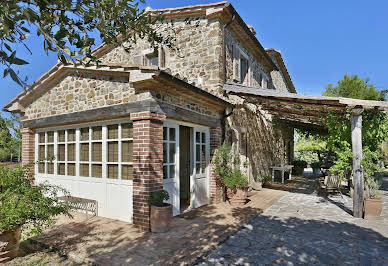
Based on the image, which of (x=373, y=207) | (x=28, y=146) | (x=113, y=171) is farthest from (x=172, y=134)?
(x=373, y=207)

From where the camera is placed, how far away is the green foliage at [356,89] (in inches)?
842

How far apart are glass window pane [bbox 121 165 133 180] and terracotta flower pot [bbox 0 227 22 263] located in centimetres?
223

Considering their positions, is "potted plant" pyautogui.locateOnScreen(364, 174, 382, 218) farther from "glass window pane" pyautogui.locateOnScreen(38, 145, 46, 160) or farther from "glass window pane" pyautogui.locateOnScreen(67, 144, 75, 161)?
"glass window pane" pyautogui.locateOnScreen(38, 145, 46, 160)

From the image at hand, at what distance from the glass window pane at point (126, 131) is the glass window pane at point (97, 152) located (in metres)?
0.85

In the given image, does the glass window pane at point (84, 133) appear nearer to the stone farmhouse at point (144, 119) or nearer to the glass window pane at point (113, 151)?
the stone farmhouse at point (144, 119)

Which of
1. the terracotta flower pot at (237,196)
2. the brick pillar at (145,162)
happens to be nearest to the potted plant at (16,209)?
the brick pillar at (145,162)

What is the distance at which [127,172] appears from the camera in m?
5.64

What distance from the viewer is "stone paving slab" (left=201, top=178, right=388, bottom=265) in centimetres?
387

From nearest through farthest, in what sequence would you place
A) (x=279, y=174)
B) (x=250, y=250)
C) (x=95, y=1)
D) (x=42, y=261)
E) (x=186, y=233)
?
(x=95, y=1) < (x=42, y=261) < (x=250, y=250) < (x=186, y=233) < (x=279, y=174)

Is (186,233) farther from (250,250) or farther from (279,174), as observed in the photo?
(279,174)

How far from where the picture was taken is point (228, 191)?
7.46 meters

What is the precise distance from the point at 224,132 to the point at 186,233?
12.4ft

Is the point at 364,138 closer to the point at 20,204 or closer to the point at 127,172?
the point at 127,172

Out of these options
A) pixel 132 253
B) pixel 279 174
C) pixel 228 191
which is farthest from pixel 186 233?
pixel 279 174
